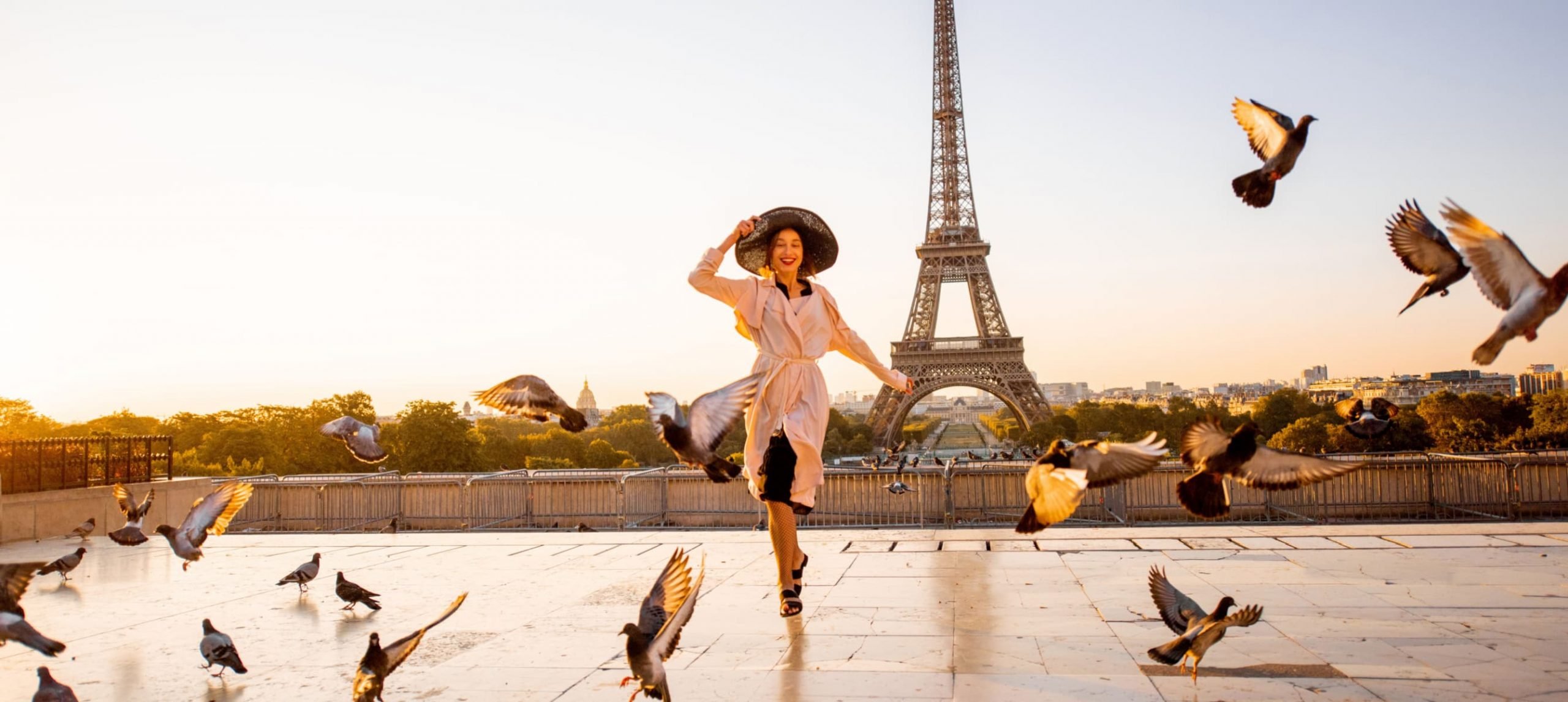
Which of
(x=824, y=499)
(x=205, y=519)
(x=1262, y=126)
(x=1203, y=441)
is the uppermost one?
(x=1262, y=126)

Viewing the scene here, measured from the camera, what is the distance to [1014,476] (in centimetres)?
1579

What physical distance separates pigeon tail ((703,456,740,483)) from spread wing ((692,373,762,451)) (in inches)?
3.0

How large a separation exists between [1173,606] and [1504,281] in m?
1.84

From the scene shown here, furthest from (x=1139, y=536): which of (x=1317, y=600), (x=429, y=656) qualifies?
(x=429, y=656)

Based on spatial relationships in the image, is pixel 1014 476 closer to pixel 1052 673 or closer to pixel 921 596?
pixel 921 596

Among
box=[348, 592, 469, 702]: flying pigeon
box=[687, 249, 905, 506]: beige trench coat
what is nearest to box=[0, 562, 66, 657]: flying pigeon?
box=[348, 592, 469, 702]: flying pigeon

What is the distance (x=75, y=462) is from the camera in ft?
45.2

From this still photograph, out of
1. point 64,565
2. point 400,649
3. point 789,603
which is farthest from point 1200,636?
point 64,565

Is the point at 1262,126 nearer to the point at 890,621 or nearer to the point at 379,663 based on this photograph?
the point at 890,621

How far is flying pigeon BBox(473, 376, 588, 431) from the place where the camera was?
446cm

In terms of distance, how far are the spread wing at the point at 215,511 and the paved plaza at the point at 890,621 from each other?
54 cm

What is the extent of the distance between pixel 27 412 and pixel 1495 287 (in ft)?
223

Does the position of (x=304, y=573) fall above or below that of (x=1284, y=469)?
below

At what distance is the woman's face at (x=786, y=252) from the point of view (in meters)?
5.69
